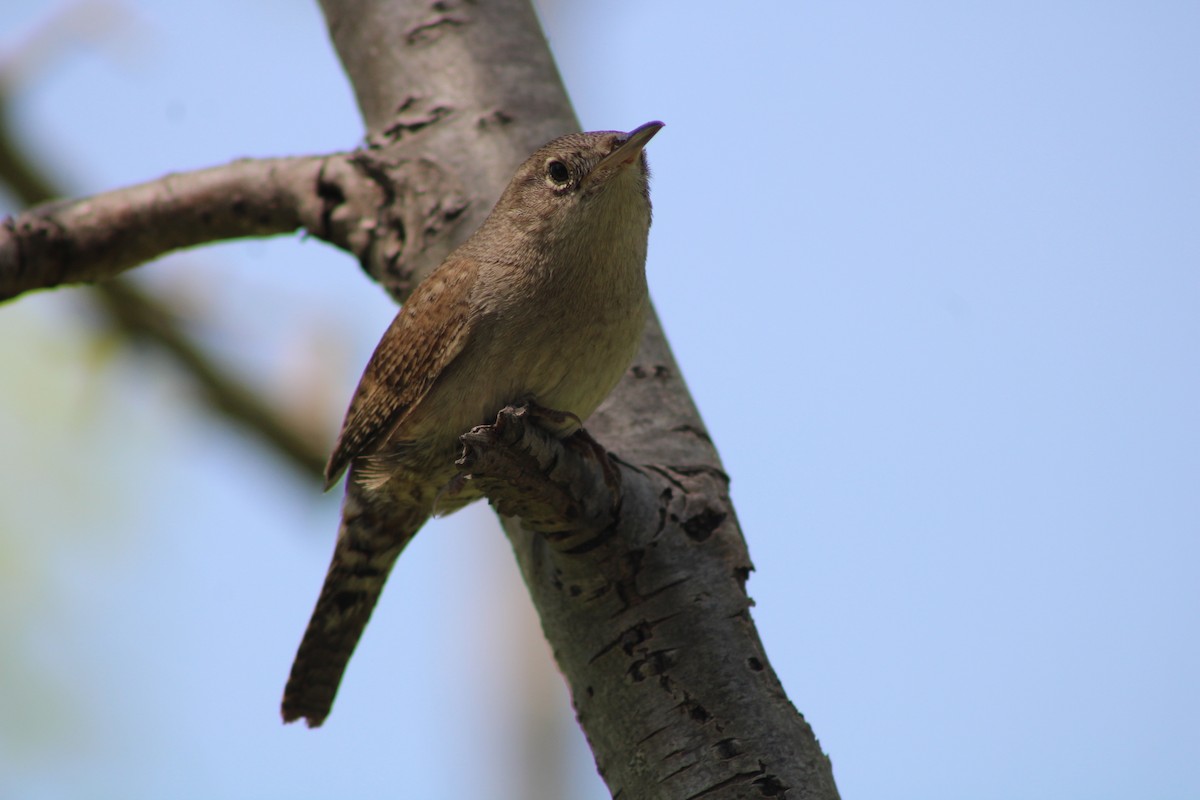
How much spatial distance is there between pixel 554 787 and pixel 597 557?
6.87 metres

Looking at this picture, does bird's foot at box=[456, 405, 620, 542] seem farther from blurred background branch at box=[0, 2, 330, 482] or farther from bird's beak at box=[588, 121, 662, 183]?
blurred background branch at box=[0, 2, 330, 482]

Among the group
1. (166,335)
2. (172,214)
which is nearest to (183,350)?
(166,335)

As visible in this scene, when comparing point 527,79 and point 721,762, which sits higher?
point 527,79

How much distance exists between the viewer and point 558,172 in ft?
11.9

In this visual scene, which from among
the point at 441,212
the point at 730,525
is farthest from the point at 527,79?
the point at 730,525

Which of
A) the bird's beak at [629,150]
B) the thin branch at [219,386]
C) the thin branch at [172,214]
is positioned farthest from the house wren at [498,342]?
the thin branch at [219,386]

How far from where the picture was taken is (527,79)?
14.4ft

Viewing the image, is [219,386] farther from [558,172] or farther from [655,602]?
[655,602]

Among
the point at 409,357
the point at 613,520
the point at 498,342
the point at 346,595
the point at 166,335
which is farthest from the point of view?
the point at 166,335

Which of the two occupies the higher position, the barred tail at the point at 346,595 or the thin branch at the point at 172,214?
the thin branch at the point at 172,214

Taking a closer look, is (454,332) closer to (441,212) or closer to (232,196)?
(441,212)

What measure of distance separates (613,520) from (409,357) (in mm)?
847

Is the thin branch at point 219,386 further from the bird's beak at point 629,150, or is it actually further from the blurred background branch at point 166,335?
the bird's beak at point 629,150

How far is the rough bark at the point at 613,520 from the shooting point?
283 cm
